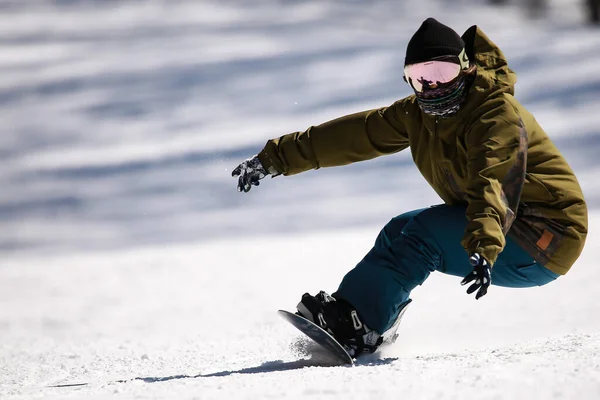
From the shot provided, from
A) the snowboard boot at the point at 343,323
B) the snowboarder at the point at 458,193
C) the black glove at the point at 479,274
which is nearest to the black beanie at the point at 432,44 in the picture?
the snowboarder at the point at 458,193

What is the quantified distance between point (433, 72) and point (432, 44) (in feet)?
0.26

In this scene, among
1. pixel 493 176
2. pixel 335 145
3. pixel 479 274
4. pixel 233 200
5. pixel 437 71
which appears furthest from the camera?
pixel 233 200

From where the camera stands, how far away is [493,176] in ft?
7.97

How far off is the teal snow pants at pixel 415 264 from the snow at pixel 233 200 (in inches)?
6.8

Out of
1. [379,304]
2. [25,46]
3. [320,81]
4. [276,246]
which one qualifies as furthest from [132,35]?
[379,304]

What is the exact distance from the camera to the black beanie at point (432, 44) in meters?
2.59

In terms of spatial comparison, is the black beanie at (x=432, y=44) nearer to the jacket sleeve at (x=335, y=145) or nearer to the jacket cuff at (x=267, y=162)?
the jacket sleeve at (x=335, y=145)

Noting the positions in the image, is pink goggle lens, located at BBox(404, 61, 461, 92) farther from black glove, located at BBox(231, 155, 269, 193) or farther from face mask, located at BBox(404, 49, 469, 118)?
black glove, located at BBox(231, 155, 269, 193)

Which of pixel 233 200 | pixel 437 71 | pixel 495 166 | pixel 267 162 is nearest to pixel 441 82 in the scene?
pixel 437 71

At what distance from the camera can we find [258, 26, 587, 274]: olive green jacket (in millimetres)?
2408

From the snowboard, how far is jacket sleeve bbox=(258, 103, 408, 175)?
1.98 ft

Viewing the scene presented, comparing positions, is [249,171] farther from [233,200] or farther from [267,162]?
[233,200]

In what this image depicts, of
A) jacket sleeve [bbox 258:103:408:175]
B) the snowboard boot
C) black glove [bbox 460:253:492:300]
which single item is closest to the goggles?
jacket sleeve [bbox 258:103:408:175]

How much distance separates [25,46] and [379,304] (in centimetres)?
1355
